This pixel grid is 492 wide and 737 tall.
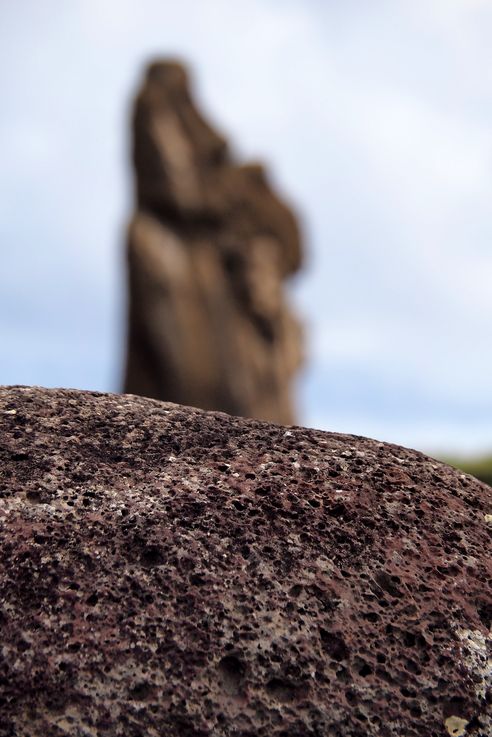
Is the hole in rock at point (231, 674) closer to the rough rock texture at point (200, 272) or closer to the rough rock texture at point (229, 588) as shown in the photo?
the rough rock texture at point (229, 588)

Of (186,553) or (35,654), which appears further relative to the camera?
(186,553)

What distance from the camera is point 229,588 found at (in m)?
3.07

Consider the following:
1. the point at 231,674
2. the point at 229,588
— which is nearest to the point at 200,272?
the point at 229,588

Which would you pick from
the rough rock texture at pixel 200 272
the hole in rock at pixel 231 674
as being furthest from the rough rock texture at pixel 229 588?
the rough rock texture at pixel 200 272

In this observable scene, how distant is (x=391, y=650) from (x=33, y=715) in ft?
3.41

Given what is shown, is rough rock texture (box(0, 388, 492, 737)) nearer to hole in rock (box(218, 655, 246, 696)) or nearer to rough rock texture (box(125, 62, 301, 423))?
hole in rock (box(218, 655, 246, 696))

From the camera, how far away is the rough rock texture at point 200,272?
18719mm

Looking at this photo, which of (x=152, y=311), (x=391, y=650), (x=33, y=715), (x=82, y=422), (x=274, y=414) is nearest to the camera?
(x=33, y=715)

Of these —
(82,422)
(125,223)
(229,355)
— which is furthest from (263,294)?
(82,422)

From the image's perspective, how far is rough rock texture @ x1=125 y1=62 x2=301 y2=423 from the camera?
18.7 metres

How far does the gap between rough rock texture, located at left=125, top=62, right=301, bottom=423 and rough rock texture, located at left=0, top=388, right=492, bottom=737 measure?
1508cm

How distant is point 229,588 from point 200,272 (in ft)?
54.7

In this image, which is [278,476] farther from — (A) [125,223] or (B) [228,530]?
(A) [125,223]

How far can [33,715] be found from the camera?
112 inches
